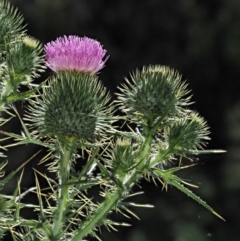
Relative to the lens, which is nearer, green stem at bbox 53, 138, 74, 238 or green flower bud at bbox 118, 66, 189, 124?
green stem at bbox 53, 138, 74, 238

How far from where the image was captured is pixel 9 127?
10.2 metres

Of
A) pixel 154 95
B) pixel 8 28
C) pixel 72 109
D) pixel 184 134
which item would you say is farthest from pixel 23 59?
pixel 184 134

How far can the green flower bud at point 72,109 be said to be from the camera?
3090 mm

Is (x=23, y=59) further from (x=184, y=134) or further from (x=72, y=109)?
(x=184, y=134)

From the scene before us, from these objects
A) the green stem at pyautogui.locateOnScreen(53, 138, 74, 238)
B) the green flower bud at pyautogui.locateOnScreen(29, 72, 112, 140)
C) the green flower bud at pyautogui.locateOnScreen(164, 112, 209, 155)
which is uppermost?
the green flower bud at pyautogui.locateOnScreen(164, 112, 209, 155)

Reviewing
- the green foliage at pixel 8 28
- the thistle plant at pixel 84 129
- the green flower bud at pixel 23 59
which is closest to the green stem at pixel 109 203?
the thistle plant at pixel 84 129

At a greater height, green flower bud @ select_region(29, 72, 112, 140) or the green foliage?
the green foliage

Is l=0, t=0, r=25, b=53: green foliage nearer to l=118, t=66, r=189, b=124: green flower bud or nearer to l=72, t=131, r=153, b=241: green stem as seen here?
l=118, t=66, r=189, b=124: green flower bud

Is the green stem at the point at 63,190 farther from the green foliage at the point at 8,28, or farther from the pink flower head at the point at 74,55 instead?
the green foliage at the point at 8,28

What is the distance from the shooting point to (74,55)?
3.20 meters

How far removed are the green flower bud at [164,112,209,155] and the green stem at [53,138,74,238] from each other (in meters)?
0.34

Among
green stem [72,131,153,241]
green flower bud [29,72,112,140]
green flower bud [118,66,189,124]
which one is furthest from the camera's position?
green flower bud [118,66,189,124]

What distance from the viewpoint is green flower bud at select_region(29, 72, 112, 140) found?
3090 mm

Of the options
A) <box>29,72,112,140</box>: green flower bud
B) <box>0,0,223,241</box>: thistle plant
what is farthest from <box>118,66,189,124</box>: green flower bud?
<box>29,72,112,140</box>: green flower bud
